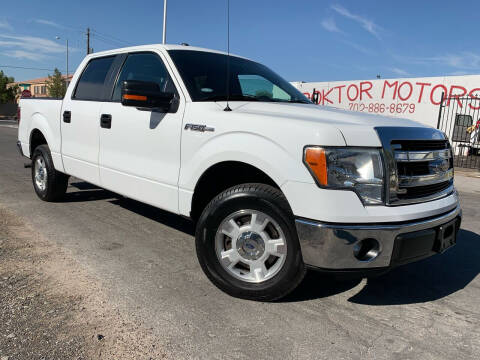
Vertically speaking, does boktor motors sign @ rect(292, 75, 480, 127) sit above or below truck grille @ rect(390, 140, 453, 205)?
above

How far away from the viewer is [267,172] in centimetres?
261

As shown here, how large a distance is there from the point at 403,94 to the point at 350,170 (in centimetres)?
1662

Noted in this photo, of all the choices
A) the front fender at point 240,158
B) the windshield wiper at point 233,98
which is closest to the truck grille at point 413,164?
the front fender at point 240,158

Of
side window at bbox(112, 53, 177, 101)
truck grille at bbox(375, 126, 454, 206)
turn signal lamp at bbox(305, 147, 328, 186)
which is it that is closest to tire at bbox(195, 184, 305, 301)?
turn signal lamp at bbox(305, 147, 328, 186)

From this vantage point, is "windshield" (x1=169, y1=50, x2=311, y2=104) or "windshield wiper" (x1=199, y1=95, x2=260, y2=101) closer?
"windshield wiper" (x1=199, y1=95, x2=260, y2=101)

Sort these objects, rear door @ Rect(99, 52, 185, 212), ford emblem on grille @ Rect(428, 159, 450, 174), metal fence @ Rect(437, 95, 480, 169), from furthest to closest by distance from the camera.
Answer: metal fence @ Rect(437, 95, 480, 169) < rear door @ Rect(99, 52, 185, 212) < ford emblem on grille @ Rect(428, 159, 450, 174)

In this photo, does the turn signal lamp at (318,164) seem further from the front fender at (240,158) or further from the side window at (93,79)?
the side window at (93,79)

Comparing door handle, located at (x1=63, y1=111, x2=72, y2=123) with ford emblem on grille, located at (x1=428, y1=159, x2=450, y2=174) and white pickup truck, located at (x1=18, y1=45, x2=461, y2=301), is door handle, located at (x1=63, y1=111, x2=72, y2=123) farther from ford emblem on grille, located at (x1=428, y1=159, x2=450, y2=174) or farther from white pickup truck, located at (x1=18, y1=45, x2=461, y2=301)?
ford emblem on grille, located at (x1=428, y1=159, x2=450, y2=174)

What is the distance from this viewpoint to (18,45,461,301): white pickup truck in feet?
7.89

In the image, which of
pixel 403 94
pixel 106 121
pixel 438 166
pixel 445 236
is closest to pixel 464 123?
pixel 403 94

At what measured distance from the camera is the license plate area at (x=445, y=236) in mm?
2654

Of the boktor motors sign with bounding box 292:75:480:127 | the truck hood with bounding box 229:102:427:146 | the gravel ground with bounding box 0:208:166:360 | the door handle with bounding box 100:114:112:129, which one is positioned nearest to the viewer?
the gravel ground with bounding box 0:208:166:360

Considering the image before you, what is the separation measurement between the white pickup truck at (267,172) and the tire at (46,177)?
1.38 m

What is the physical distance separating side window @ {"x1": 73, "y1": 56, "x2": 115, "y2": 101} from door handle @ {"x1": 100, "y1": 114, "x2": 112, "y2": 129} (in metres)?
0.34
